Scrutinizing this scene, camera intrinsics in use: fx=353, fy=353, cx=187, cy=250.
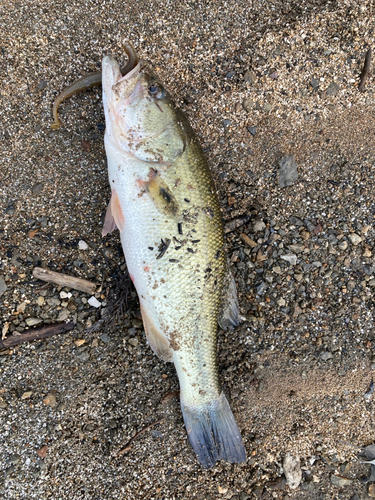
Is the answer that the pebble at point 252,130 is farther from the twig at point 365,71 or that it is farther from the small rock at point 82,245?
the small rock at point 82,245

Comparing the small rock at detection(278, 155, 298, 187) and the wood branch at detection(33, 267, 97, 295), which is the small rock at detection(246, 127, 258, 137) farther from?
the wood branch at detection(33, 267, 97, 295)

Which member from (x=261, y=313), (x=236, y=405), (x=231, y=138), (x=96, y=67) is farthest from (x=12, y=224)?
(x=236, y=405)

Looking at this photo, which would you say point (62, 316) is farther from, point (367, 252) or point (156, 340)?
point (367, 252)

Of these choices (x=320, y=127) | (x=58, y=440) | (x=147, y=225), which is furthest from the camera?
(x=320, y=127)

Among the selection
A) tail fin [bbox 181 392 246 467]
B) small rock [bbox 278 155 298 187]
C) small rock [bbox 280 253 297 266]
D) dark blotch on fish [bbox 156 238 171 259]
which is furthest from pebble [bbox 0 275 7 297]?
small rock [bbox 278 155 298 187]

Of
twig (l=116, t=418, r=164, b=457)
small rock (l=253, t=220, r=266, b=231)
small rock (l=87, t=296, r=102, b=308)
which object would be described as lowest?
twig (l=116, t=418, r=164, b=457)

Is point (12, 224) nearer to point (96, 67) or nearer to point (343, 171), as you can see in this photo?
point (96, 67)
